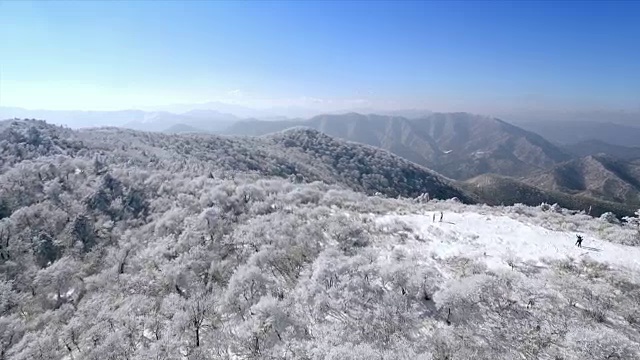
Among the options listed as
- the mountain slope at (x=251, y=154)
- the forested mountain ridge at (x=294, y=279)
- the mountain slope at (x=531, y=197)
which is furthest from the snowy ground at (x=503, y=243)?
the mountain slope at (x=531, y=197)

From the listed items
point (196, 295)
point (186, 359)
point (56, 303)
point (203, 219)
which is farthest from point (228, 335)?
point (56, 303)

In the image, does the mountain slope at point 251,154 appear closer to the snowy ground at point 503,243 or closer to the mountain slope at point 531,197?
the mountain slope at point 531,197

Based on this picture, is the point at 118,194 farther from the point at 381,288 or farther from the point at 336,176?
the point at 336,176

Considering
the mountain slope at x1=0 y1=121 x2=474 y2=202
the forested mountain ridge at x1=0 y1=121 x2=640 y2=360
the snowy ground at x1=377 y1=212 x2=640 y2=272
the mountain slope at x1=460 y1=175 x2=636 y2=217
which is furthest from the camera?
the mountain slope at x1=460 y1=175 x2=636 y2=217

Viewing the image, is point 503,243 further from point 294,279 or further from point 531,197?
point 531,197

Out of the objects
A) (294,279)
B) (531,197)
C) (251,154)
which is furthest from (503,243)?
(531,197)

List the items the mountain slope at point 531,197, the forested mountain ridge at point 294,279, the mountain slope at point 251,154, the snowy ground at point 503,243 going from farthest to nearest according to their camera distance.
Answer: the mountain slope at point 531,197 → the mountain slope at point 251,154 → the snowy ground at point 503,243 → the forested mountain ridge at point 294,279

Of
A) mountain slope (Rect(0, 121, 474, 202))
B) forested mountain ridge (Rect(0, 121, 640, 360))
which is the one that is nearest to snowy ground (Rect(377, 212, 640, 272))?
forested mountain ridge (Rect(0, 121, 640, 360))

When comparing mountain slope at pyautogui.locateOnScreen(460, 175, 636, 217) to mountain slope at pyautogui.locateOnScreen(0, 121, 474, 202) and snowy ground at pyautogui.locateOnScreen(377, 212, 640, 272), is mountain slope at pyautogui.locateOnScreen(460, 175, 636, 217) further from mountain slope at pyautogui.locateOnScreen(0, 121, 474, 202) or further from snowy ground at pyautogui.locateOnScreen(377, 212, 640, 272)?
snowy ground at pyautogui.locateOnScreen(377, 212, 640, 272)
